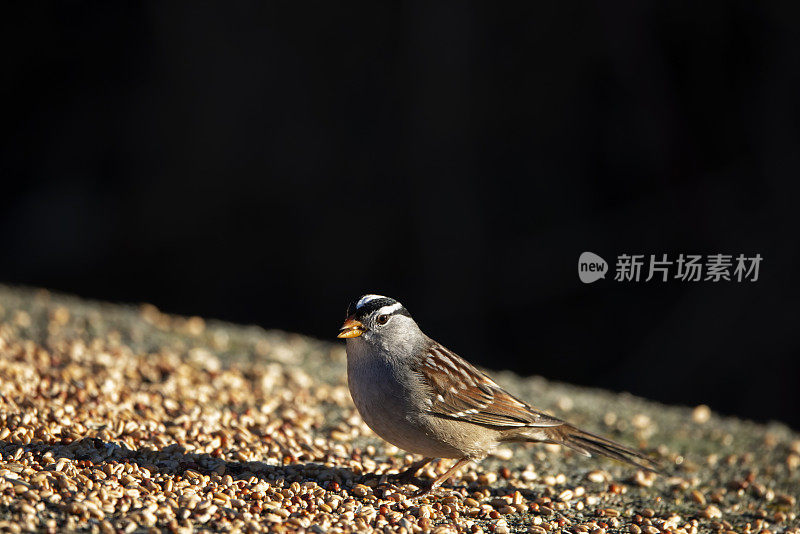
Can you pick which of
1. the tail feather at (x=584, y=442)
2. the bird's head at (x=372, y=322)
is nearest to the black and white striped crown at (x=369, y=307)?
the bird's head at (x=372, y=322)

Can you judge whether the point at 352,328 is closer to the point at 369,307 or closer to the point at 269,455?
the point at 369,307

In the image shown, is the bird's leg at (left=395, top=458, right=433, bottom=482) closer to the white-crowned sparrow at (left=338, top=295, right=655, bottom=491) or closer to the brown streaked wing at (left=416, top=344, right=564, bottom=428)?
the white-crowned sparrow at (left=338, top=295, right=655, bottom=491)

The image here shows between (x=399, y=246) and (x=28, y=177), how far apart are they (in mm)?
4598

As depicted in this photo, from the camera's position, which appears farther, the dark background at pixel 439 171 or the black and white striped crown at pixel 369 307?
the dark background at pixel 439 171

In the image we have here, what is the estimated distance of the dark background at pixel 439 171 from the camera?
809 centimetres

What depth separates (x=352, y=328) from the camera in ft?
12.2

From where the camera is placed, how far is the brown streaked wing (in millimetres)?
3711

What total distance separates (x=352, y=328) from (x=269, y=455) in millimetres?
683

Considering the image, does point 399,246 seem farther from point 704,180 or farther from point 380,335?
point 380,335

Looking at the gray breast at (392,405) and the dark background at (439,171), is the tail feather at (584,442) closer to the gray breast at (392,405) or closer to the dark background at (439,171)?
the gray breast at (392,405)

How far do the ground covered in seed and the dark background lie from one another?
2.74m

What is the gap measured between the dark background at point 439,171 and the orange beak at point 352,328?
17.3 ft

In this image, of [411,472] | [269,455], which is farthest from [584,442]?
[269,455]

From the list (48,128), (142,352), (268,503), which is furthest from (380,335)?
(48,128)
